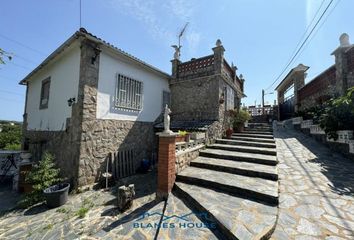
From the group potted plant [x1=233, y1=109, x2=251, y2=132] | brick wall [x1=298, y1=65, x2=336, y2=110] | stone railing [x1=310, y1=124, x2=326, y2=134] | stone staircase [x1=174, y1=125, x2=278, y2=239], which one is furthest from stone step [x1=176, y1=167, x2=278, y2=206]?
brick wall [x1=298, y1=65, x2=336, y2=110]

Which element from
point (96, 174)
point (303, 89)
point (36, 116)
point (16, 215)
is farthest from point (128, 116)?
point (303, 89)

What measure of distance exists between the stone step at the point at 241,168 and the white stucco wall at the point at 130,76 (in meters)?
3.89

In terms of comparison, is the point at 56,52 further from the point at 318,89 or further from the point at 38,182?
the point at 318,89

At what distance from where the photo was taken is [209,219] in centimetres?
320

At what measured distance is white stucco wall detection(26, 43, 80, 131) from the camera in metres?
6.60

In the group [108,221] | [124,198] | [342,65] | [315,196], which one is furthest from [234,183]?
[342,65]

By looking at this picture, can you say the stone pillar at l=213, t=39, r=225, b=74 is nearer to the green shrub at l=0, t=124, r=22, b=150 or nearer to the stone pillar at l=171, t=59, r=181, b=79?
the stone pillar at l=171, t=59, r=181, b=79

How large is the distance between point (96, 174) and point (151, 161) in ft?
10.0

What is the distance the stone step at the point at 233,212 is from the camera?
2.63 metres

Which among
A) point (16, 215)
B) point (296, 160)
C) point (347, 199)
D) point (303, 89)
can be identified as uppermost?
point (303, 89)

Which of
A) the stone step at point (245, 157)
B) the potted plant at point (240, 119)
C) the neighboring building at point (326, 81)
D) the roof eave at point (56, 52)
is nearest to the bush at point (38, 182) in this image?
the roof eave at point (56, 52)

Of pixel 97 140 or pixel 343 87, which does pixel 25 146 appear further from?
pixel 343 87

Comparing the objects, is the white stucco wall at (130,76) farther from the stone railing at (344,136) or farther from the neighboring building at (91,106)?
the stone railing at (344,136)

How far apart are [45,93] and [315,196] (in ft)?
38.4
